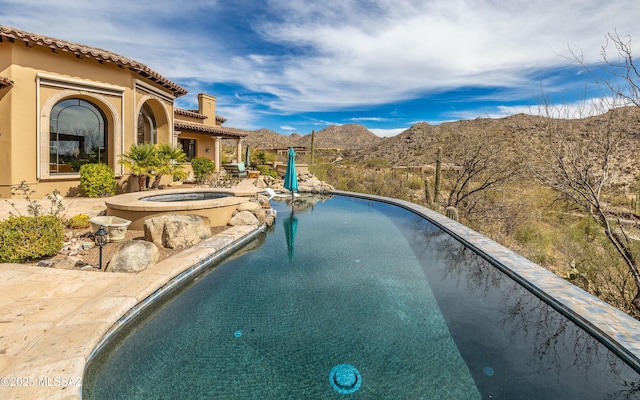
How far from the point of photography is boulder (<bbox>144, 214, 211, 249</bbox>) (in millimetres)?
6195

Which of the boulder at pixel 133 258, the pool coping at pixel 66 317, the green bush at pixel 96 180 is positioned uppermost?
the green bush at pixel 96 180

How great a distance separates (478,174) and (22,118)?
16.7 meters

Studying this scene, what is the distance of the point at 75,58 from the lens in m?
10.9

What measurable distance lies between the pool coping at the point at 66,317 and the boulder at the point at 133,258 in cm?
26

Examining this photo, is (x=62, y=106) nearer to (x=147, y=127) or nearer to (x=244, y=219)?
(x=147, y=127)

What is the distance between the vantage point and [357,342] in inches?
135

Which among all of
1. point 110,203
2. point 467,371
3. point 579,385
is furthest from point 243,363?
point 110,203

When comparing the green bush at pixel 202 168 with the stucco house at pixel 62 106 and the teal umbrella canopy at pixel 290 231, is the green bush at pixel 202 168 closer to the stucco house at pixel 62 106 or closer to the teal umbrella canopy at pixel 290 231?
the stucco house at pixel 62 106

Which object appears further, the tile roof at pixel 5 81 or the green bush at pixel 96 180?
the green bush at pixel 96 180

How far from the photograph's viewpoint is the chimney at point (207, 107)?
77.2ft

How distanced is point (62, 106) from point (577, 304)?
15.8 m

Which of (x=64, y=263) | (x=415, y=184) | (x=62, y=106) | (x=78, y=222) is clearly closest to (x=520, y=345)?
(x=64, y=263)

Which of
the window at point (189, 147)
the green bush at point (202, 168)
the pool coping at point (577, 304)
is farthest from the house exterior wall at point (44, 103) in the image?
the pool coping at point (577, 304)

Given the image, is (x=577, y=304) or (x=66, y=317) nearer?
(x=66, y=317)
